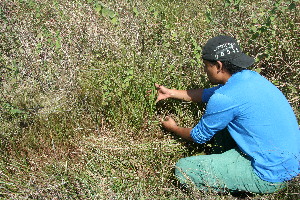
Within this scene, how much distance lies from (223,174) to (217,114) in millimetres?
450

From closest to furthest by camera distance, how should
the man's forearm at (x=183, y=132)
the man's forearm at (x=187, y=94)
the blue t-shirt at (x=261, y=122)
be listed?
1. the blue t-shirt at (x=261, y=122)
2. the man's forearm at (x=183, y=132)
3. the man's forearm at (x=187, y=94)

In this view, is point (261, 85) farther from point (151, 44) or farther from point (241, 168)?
point (151, 44)

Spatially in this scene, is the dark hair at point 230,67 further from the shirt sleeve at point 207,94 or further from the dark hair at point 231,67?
the shirt sleeve at point 207,94

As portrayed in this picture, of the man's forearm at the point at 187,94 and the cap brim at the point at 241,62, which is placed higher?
the cap brim at the point at 241,62

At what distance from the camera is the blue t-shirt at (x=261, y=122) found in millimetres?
2094

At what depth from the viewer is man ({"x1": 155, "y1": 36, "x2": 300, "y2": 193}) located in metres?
2.10

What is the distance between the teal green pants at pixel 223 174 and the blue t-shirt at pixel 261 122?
2.4 inches

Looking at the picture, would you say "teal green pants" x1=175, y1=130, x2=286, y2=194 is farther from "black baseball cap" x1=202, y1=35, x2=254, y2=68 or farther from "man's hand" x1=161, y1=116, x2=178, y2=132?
"black baseball cap" x1=202, y1=35, x2=254, y2=68

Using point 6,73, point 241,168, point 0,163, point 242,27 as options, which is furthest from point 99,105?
point 242,27

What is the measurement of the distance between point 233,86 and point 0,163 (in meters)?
1.87

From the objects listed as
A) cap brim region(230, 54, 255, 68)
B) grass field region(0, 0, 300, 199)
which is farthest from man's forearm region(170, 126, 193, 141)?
cap brim region(230, 54, 255, 68)

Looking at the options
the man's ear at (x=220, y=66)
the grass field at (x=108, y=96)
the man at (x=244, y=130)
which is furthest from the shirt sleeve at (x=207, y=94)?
the man's ear at (x=220, y=66)

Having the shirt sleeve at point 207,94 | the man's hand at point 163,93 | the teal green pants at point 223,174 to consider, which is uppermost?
the shirt sleeve at point 207,94

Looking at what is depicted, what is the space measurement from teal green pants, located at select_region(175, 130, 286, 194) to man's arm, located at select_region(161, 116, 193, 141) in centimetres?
22
